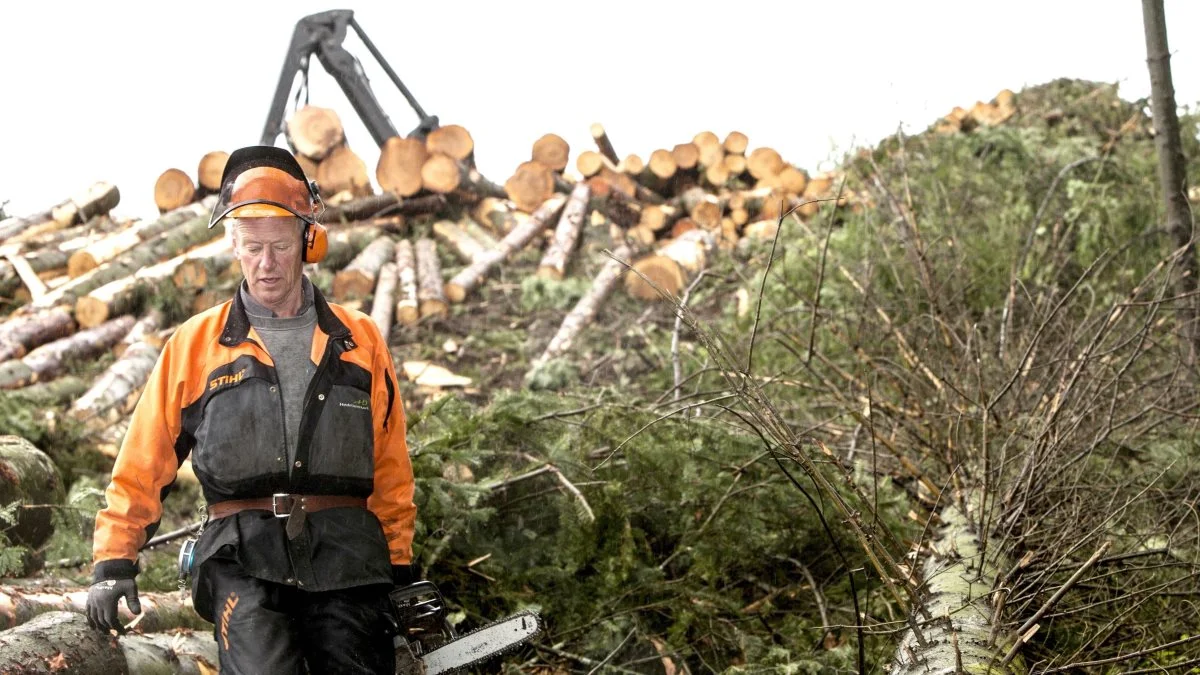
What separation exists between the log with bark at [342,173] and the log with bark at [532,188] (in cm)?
146

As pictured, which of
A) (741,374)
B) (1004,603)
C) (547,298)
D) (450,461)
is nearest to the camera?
(741,374)

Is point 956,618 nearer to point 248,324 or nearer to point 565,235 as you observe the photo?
point 248,324

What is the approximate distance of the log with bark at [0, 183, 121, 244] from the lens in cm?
1037

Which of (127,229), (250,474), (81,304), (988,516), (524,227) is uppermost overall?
(127,229)

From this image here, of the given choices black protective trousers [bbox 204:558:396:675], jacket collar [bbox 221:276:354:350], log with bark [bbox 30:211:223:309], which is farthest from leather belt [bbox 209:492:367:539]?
log with bark [bbox 30:211:223:309]

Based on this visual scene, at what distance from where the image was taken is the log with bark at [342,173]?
34.9 feet

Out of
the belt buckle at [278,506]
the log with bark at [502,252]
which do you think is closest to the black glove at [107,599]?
the belt buckle at [278,506]

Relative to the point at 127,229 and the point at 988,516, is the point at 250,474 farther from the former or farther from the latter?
the point at 127,229

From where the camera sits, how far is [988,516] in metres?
3.31

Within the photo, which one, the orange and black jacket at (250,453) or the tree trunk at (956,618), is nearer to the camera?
the tree trunk at (956,618)

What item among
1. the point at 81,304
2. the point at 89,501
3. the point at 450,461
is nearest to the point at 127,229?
the point at 81,304

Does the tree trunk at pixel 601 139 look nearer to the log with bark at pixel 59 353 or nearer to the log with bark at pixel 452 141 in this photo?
the log with bark at pixel 452 141

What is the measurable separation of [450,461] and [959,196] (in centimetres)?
526

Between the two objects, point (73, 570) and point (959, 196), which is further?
point (959, 196)
